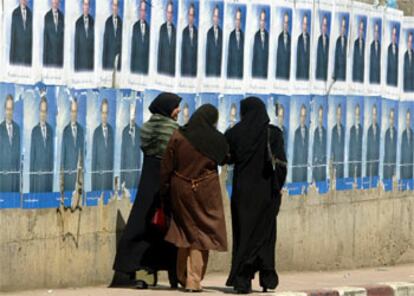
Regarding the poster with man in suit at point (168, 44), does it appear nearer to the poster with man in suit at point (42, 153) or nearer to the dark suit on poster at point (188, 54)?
the dark suit on poster at point (188, 54)

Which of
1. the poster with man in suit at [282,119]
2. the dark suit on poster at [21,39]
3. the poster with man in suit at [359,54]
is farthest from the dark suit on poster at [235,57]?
the dark suit on poster at [21,39]

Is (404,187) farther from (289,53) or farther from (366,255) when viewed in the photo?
(289,53)

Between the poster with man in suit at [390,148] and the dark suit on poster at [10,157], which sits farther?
the poster with man in suit at [390,148]

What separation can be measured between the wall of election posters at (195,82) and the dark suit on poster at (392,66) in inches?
0.4

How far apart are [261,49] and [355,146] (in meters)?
2.16

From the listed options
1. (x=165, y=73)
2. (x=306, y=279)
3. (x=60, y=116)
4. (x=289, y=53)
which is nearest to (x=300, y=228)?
(x=306, y=279)

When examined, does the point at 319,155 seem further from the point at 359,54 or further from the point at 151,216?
the point at 151,216

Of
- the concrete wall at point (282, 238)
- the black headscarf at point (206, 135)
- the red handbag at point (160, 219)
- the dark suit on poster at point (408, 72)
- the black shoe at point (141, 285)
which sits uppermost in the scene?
the dark suit on poster at point (408, 72)

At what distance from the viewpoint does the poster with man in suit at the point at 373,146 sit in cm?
1670

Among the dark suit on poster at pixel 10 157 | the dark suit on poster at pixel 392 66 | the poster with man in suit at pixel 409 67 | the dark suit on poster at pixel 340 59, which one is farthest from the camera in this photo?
the poster with man in suit at pixel 409 67

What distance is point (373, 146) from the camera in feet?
55.0

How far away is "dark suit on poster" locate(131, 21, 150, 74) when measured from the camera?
13.1m

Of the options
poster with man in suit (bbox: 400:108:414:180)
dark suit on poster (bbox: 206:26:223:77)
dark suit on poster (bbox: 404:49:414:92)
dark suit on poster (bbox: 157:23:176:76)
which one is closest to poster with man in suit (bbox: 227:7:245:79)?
dark suit on poster (bbox: 206:26:223:77)

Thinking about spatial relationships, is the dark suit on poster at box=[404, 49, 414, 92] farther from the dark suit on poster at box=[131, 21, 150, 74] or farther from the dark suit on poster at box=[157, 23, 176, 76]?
the dark suit on poster at box=[131, 21, 150, 74]
